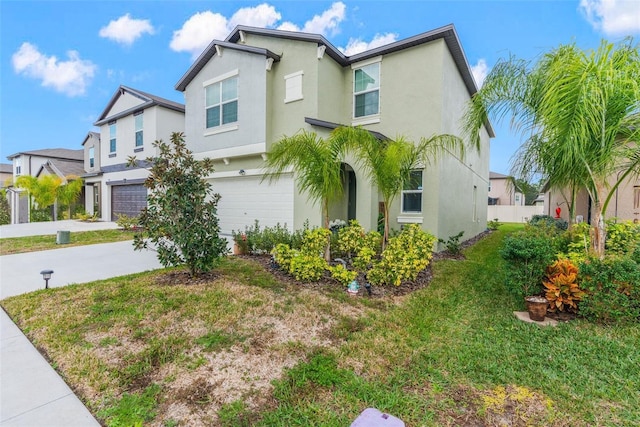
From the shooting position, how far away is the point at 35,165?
2517 centimetres

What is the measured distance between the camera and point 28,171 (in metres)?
25.4

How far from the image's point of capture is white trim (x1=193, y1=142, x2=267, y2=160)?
10.8m

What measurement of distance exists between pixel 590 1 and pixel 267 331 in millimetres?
11163

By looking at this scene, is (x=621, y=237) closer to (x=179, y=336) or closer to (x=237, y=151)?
(x=179, y=336)

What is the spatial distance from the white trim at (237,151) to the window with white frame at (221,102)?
110 centimetres

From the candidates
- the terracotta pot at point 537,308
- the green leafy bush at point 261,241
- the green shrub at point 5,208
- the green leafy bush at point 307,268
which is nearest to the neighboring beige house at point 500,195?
the green leafy bush at point 261,241

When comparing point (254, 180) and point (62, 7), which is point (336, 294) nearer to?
point (254, 180)

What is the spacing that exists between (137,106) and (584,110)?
18935 millimetres

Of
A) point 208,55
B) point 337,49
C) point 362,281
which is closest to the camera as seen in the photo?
point 362,281

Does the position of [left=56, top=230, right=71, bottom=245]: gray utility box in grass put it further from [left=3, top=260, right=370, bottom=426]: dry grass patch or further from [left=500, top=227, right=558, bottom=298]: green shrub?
[left=500, top=227, right=558, bottom=298]: green shrub

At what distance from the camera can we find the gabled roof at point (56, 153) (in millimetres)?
24891

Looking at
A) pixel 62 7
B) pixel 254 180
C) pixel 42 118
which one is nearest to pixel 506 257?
pixel 254 180

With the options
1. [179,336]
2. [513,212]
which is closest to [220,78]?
[179,336]

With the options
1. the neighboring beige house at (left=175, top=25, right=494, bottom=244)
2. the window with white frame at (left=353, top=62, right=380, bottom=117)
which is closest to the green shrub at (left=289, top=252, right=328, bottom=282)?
the neighboring beige house at (left=175, top=25, right=494, bottom=244)
